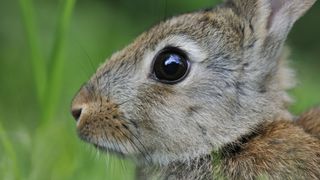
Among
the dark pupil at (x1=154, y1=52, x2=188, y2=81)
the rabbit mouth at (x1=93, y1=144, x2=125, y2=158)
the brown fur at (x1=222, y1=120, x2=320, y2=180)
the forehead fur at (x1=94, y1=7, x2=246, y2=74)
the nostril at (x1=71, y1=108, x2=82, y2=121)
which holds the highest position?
the forehead fur at (x1=94, y1=7, x2=246, y2=74)

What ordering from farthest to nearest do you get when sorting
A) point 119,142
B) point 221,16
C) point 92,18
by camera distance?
point 92,18, point 221,16, point 119,142

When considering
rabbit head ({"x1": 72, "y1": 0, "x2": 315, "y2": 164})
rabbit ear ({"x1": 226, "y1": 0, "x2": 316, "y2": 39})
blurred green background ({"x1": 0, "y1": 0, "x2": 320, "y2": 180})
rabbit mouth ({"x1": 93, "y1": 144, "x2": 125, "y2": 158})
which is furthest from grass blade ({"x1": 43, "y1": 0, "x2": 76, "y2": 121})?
rabbit ear ({"x1": 226, "y1": 0, "x2": 316, "y2": 39})

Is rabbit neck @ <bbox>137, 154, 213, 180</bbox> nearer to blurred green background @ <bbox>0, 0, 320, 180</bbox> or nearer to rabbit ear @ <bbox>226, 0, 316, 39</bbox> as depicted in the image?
blurred green background @ <bbox>0, 0, 320, 180</bbox>

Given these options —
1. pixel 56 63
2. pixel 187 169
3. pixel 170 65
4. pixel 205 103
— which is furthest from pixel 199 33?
pixel 56 63

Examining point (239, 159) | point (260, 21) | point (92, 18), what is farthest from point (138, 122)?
point (92, 18)

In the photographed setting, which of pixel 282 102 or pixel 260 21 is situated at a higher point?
pixel 260 21

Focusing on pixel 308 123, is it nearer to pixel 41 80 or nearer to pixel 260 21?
pixel 260 21

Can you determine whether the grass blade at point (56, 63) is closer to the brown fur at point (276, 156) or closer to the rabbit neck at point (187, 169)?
the rabbit neck at point (187, 169)

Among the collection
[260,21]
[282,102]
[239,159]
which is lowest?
[239,159]
